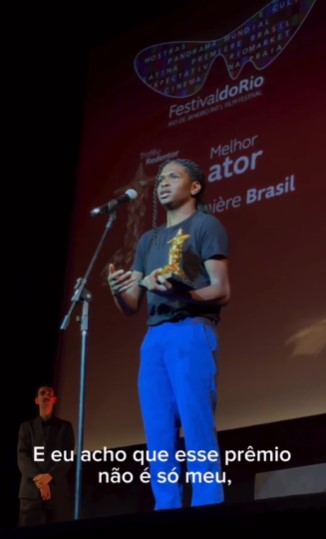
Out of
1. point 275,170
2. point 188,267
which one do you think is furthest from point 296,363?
point 275,170

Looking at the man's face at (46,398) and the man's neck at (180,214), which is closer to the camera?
the man's neck at (180,214)

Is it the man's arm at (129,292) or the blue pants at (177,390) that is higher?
the man's arm at (129,292)

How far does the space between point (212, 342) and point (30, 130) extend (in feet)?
8.15

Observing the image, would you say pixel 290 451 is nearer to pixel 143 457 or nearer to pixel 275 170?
pixel 143 457

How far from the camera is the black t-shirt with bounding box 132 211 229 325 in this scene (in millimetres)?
3625

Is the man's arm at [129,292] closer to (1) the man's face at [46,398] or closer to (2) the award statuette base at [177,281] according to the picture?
(2) the award statuette base at [177,281]

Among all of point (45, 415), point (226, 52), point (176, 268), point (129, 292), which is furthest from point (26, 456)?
point (226, 52)

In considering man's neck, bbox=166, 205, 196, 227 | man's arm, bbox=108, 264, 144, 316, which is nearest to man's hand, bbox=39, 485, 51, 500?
man's arm, bbox=108, 264, 144, 316

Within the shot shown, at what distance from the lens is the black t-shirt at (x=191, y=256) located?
3625mm

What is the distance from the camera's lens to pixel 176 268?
3.58 m

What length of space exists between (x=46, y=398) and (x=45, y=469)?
15.1 inches

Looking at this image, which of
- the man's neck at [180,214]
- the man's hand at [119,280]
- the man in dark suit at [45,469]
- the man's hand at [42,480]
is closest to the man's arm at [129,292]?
the man's hand at [119,280]

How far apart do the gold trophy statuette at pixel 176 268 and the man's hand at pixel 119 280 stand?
0.51 feet

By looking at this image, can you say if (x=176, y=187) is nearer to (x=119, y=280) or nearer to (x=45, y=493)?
(x=119, y=280)
